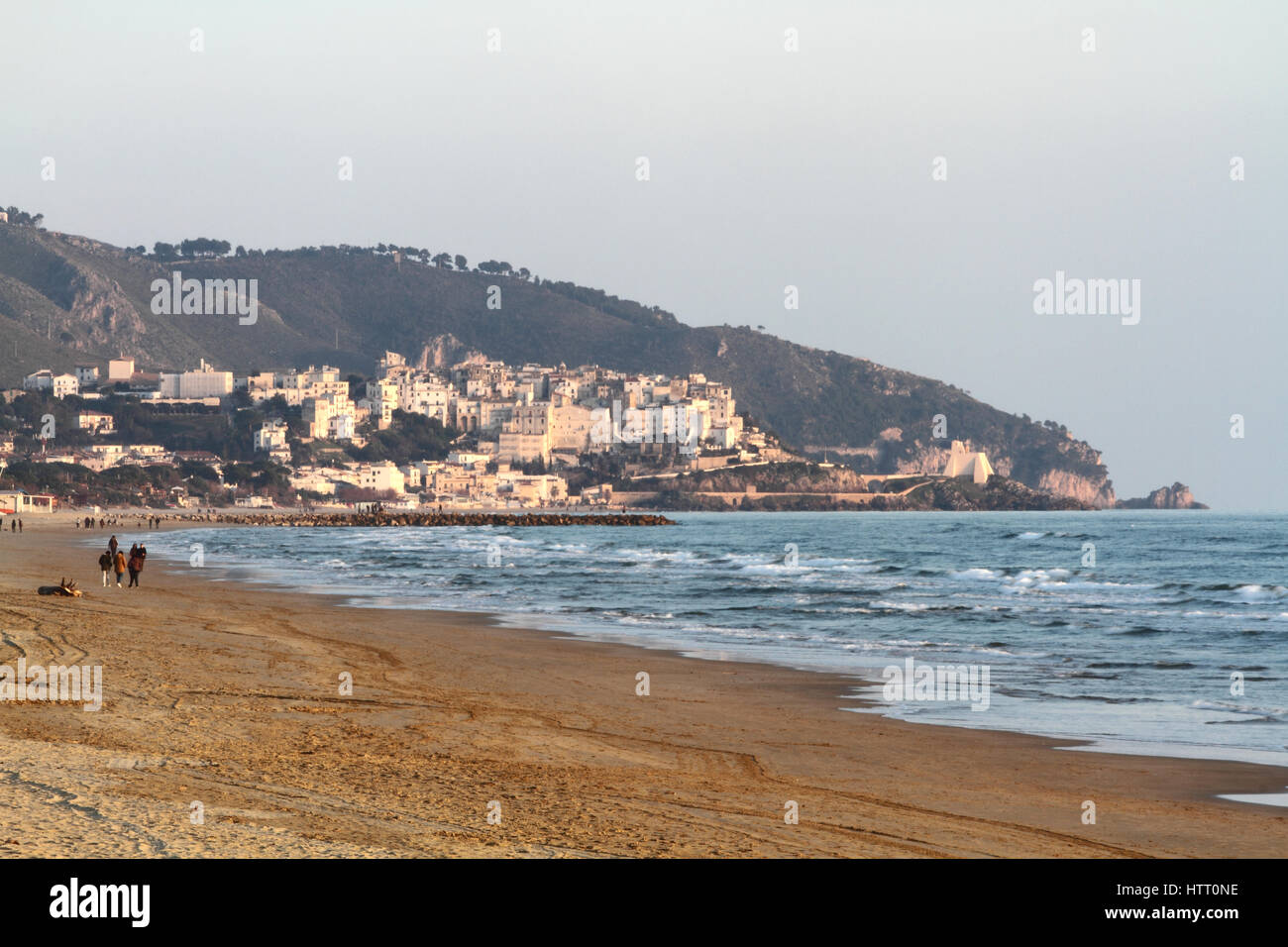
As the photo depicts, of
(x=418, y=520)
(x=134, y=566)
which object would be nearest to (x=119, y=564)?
(x=134, y=566)

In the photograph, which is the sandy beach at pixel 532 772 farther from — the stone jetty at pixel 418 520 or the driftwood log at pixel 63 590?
the stone jetty at pixel 418 520

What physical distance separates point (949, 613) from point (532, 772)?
72.7ft

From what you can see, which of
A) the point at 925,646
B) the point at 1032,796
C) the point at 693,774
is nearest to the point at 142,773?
the point at 693,774

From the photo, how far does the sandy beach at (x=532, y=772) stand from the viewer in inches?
316

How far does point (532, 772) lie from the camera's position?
36.4ft

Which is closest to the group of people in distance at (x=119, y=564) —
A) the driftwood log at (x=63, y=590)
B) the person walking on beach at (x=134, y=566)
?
the person walking on beach at (x=134, y=566)

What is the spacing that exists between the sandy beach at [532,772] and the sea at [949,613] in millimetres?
1832

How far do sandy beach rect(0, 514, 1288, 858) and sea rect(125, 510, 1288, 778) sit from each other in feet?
6.01

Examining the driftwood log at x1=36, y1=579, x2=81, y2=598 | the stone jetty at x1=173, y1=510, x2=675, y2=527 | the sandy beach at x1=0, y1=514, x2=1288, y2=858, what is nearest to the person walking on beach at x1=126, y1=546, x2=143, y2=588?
the driftwood log at x1=36, y1=579, x2=81, y2=598

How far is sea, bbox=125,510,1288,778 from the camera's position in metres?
16.7
